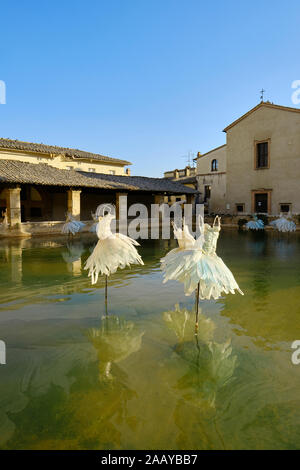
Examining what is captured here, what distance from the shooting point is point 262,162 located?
28.2 metres

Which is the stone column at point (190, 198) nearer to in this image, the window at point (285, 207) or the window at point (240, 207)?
the window at point (240, 207)

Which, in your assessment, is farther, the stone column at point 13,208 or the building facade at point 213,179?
the building facade at point 213,179

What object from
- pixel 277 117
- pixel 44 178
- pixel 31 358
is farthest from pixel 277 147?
pixel 31 358

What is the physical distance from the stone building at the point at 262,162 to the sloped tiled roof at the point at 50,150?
14.3 metres

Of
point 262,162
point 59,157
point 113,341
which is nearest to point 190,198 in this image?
point 262,162

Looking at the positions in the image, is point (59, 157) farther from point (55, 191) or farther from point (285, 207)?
point (285, 207)

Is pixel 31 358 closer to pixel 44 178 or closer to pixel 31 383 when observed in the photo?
pixel 31 383

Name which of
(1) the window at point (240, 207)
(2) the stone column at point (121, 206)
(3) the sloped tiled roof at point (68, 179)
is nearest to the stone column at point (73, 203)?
(3) the sloped tiled roof at point (68, 179)

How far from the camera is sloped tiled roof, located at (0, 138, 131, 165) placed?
26.7 metres

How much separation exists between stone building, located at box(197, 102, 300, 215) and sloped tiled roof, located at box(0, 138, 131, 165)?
14301 mm

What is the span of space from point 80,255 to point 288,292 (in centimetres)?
841

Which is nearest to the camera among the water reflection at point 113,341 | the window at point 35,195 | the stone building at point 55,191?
the water reflection at point 113,341

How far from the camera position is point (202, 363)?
3900 millimetres

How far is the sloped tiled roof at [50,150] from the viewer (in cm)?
2666
